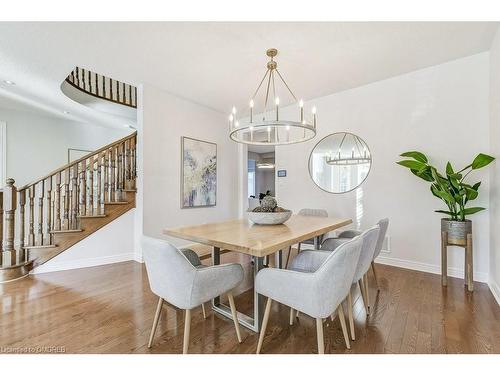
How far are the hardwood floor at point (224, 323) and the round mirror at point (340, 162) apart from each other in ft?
5.24

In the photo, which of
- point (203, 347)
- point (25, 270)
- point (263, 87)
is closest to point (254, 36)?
point (263, 87)

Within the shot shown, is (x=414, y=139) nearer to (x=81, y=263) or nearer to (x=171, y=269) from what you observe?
(x=171, y=269)

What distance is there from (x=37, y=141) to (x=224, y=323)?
5421 mm

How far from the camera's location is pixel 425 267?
10.3ft

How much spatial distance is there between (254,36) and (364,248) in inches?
87.2

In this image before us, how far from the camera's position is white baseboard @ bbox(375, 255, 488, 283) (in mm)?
2763

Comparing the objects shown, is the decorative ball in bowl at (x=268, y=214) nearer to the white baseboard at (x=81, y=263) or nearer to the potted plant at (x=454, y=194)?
the potted plant at (x=454, y=194)

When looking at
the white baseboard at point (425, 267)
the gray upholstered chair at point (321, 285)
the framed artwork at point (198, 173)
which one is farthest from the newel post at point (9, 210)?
the white baseboard at point (425, 267)

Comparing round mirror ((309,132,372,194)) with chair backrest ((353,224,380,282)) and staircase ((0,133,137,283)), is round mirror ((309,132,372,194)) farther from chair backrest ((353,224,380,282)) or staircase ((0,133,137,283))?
staircase ((0,133,137,283))

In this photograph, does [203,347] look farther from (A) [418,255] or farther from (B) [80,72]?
(B) [80,72]

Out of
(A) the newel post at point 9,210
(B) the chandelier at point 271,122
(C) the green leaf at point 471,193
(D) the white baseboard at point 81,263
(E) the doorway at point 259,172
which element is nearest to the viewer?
(B) the chandelier at point 271,122

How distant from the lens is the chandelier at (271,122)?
2090mm

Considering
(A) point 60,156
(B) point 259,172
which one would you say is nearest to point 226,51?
(A) point 60,156

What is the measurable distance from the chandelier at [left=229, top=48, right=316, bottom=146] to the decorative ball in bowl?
2.35ft
